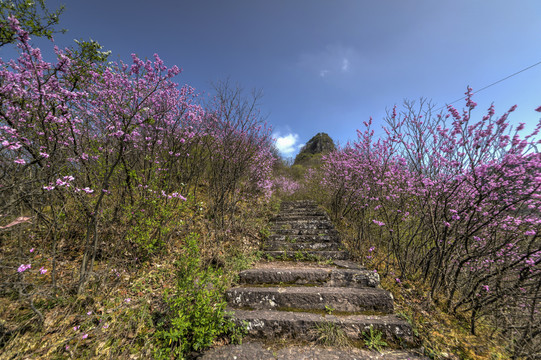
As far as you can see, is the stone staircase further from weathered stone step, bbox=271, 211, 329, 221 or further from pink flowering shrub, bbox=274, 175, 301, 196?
pink flowering shrub, bbox=274, 175, 301, 196

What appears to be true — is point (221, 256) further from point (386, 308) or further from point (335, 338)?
point (386, 308)

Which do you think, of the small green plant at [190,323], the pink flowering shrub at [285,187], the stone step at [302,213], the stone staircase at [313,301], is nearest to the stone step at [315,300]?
the stone staircase at [313,301]

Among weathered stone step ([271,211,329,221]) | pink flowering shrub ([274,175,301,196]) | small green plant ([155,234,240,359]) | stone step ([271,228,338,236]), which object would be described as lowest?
small green plant ([155,234,240,359])

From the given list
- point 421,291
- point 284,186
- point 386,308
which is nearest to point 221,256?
point 386,308

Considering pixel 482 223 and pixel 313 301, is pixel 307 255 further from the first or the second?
pixel 482 223

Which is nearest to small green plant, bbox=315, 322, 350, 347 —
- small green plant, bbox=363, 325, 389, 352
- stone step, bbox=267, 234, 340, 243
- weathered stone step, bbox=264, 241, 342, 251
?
small green plant, bbox=363, 325, 389, 352

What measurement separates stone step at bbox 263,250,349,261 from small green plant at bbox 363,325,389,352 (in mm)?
1989

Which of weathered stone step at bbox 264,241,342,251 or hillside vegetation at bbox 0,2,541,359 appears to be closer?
hillside vegetation at bbox 0,2,541,359

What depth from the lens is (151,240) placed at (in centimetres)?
429

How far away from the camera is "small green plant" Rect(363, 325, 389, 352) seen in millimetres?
2379

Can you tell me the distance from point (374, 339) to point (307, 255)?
2.29 metres

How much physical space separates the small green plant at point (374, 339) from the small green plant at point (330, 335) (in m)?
0.25

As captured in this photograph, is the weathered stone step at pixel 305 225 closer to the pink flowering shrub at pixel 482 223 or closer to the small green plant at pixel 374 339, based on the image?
the pink flowering shrub at pixel 482 223

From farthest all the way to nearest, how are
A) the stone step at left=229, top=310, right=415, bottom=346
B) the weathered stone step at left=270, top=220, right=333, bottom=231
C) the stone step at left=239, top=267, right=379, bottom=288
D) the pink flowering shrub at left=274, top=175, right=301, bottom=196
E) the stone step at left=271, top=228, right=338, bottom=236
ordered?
the pink flowering shrub at left=274, top=175, right=301, bottom=196, the weathered stone step at left=270, top=220, right=333, bottom=231, the stone step at left=271, top=228, right=338, bottom=236, the stone step at left=239, top=267, right=379, bottom=288, the stone step at left=229, top=310, right=415, bottom=346
